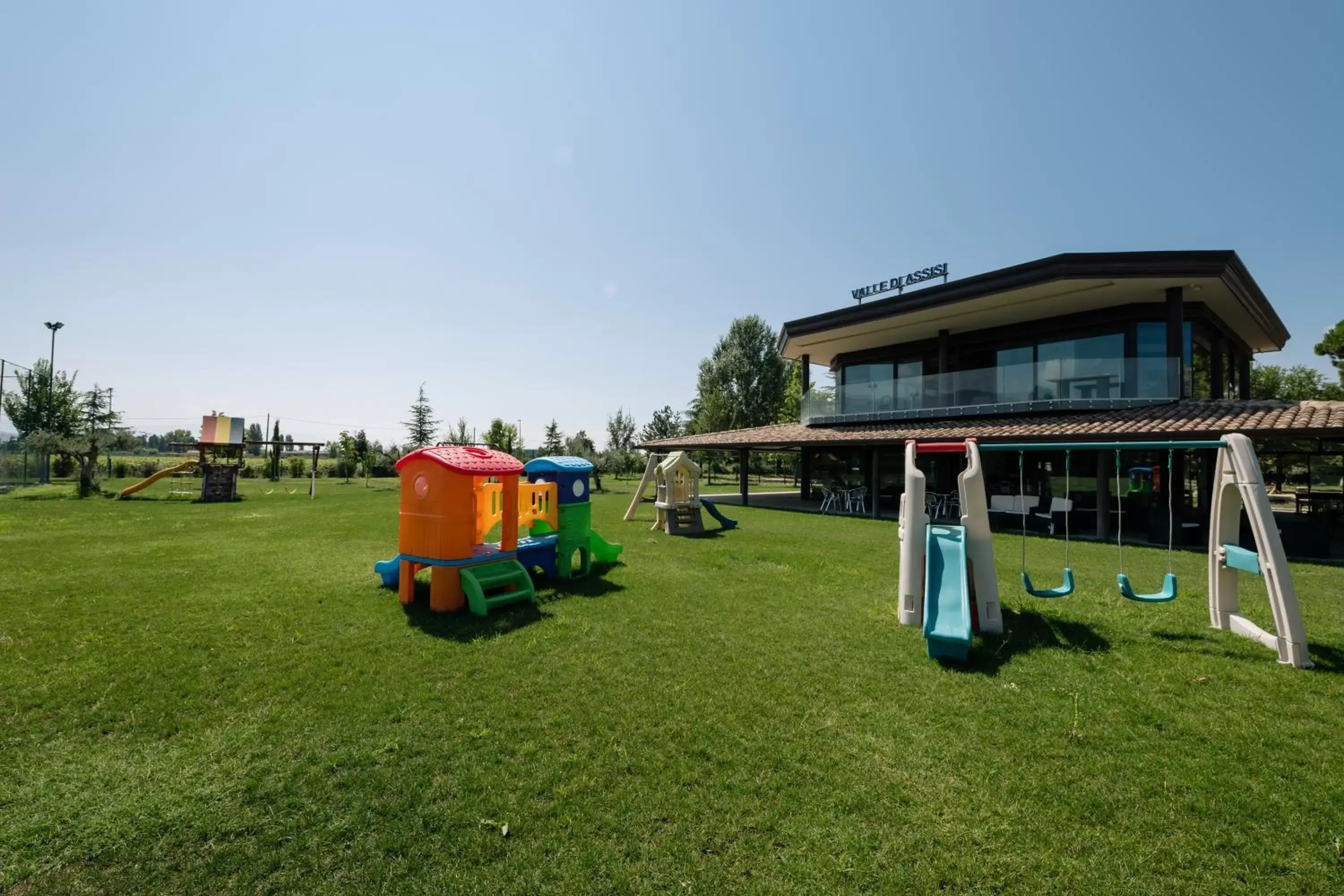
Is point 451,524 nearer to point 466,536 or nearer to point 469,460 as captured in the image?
point 466,536

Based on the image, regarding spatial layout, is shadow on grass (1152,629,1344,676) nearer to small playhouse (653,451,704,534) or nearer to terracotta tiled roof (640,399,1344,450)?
terracotta tiled roof (640,399,1344,450)

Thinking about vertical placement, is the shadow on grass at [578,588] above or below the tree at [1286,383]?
below

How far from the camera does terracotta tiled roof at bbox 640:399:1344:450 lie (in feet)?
34.1

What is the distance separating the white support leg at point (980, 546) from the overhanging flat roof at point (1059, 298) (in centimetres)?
1074

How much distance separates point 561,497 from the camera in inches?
340

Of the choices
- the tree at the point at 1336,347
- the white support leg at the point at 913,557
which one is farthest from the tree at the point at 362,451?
the tree at the point at 1336,347

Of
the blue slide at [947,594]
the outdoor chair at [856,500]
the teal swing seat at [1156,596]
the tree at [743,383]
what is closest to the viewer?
the blue slide at [947,594]

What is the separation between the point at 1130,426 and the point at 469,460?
13319 mm

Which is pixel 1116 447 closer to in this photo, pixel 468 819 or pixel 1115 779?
pixel 1115 779

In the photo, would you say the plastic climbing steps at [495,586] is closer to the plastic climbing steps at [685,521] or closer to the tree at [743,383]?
the plastic climbing steps at [685,521]

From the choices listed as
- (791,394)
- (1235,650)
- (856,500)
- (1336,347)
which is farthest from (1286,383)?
(1235,650)

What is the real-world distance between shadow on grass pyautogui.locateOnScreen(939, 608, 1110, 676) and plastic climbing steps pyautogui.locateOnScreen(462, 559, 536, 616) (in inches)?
191

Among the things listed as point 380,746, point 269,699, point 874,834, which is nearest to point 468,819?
point 380,746

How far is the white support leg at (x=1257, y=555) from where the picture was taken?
521 centimetres
